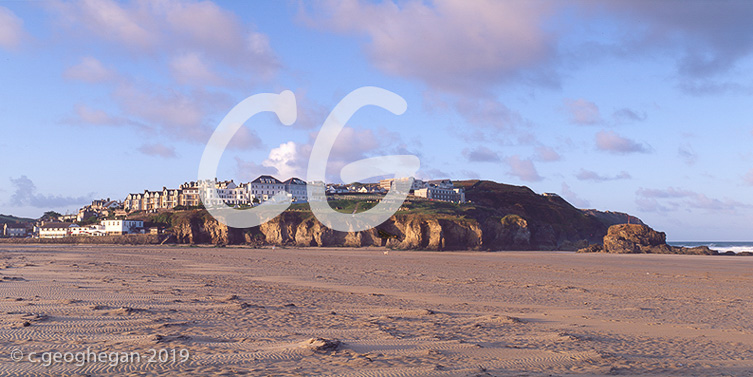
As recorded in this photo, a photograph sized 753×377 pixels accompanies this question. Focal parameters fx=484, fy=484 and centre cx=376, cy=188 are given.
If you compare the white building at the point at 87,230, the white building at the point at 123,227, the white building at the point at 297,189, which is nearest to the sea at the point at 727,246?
the white building at the point at 297,189

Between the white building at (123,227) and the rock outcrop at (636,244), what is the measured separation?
69.6m

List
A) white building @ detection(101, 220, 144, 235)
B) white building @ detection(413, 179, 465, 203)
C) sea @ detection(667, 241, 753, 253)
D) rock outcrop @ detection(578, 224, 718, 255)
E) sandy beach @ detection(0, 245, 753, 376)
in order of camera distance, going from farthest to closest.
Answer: white building @ detection(413, 179, 465, 203), white building @ detection(101, 220, 144, 235), sea @ detection(667, 241, 753, 253), rock outcrop @ detection(578, 224, 718, 255), sandy beach @ detection(0, 245, 753, 376)

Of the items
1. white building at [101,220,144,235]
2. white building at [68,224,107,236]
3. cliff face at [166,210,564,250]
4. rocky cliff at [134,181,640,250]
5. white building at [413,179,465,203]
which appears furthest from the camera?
white building at [413,179,465,203]

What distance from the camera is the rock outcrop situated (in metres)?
53.4

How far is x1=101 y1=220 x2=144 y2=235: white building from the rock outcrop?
69643 mm

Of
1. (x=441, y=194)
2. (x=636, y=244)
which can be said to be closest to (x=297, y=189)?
(x=441, y=194)

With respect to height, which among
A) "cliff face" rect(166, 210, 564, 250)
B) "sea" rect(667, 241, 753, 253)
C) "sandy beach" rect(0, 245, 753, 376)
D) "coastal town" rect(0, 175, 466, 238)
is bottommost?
"sea" rect(667, 241, 753, 253)

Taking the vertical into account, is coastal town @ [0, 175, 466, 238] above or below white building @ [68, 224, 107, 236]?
above

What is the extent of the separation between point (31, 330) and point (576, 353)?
26.1ft

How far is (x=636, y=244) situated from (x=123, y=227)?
77788 mm

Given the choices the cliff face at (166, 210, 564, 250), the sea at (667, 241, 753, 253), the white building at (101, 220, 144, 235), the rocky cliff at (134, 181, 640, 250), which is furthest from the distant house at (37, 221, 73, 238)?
the sea at (667, 241, 753, 253)

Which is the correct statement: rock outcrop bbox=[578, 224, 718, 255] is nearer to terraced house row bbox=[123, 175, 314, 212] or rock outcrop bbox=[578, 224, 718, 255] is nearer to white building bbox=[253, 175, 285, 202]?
terraced house row bbox=[123, 175, 314, 212]

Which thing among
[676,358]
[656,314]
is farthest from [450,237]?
[676,358]

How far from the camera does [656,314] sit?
11086 mm
